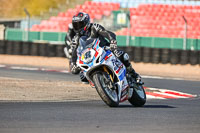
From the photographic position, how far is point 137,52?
23203 millimetres

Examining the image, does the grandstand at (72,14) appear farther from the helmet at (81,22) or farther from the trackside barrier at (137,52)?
the helmet at (81,22)

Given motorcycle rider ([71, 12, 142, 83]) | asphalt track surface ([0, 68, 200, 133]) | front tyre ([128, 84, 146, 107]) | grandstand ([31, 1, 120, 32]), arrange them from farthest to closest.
→ grandstand ([31, 1, 120, 32])
front tyre ([128, 84, 146, 107])
motorcycle rider ([71, 12, 142, 83])
asphalt track surface ([0, 68, 200, 133])

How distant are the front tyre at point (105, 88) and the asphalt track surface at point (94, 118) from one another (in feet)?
0.51

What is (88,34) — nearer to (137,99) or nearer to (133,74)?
(133,74)

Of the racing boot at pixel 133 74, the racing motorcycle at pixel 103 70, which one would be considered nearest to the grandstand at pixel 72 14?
the racing boot at pixel 133 74

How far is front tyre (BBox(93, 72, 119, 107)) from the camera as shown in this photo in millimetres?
7680

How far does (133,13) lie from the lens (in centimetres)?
3069

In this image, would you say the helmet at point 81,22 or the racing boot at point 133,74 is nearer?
the helmet at point 81,22

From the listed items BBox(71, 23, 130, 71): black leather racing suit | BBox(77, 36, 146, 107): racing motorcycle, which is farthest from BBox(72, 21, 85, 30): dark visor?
BBox(77, 36, 146, 107): racing motorcycle

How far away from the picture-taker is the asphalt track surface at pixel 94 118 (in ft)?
19.2

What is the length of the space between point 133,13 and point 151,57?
7995 millimetres

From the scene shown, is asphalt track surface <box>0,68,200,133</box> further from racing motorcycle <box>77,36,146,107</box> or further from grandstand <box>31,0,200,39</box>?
grandstand <box>31,0,200,39</box>

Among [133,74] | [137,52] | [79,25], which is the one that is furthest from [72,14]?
[79,25]

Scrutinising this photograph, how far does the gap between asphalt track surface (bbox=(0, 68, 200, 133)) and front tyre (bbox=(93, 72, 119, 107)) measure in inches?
→ 6.1
